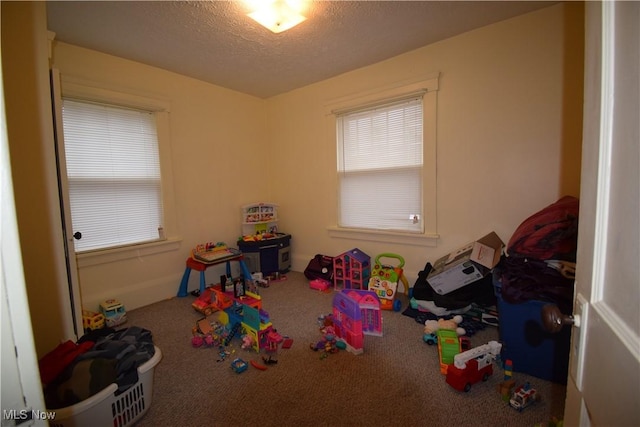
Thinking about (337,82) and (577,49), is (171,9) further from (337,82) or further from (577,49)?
(577,49)

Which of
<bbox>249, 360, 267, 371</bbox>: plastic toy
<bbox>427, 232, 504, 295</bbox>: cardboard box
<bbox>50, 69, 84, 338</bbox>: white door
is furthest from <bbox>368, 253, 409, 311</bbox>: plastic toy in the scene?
<bbox>50, 69, 84, 338</bbox>: white door

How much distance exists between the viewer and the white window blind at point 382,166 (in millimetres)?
2695

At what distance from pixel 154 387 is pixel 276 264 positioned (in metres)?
1.91

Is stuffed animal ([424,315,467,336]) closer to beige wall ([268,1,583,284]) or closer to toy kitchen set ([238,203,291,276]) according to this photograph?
beige wall ([268,1,583,284])

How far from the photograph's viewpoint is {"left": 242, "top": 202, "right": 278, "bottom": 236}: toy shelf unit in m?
3.48

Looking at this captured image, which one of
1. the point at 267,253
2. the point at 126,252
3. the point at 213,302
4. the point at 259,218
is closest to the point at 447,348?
the point at 213,302

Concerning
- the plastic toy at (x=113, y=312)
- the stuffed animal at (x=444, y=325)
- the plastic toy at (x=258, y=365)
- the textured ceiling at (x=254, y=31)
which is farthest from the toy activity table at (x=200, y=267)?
the textured ceiling at (x=254, y=31)

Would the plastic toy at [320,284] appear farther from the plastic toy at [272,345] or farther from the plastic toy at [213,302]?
the plastic toy at [272,345]

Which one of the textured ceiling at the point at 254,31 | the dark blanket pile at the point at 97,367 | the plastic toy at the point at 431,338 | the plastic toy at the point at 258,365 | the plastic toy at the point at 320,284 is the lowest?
the plastic toy at the point at 258,365

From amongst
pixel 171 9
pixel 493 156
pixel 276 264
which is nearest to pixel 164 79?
pixel 171 9

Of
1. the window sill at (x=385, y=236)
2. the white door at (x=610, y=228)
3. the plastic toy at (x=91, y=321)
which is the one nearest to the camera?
the white door at (x=610, y=228)

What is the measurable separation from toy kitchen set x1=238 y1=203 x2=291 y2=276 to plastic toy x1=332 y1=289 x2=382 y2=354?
5.00 ft

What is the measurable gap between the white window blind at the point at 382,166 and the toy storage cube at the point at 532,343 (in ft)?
4.09

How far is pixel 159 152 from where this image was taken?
2.77 meters
